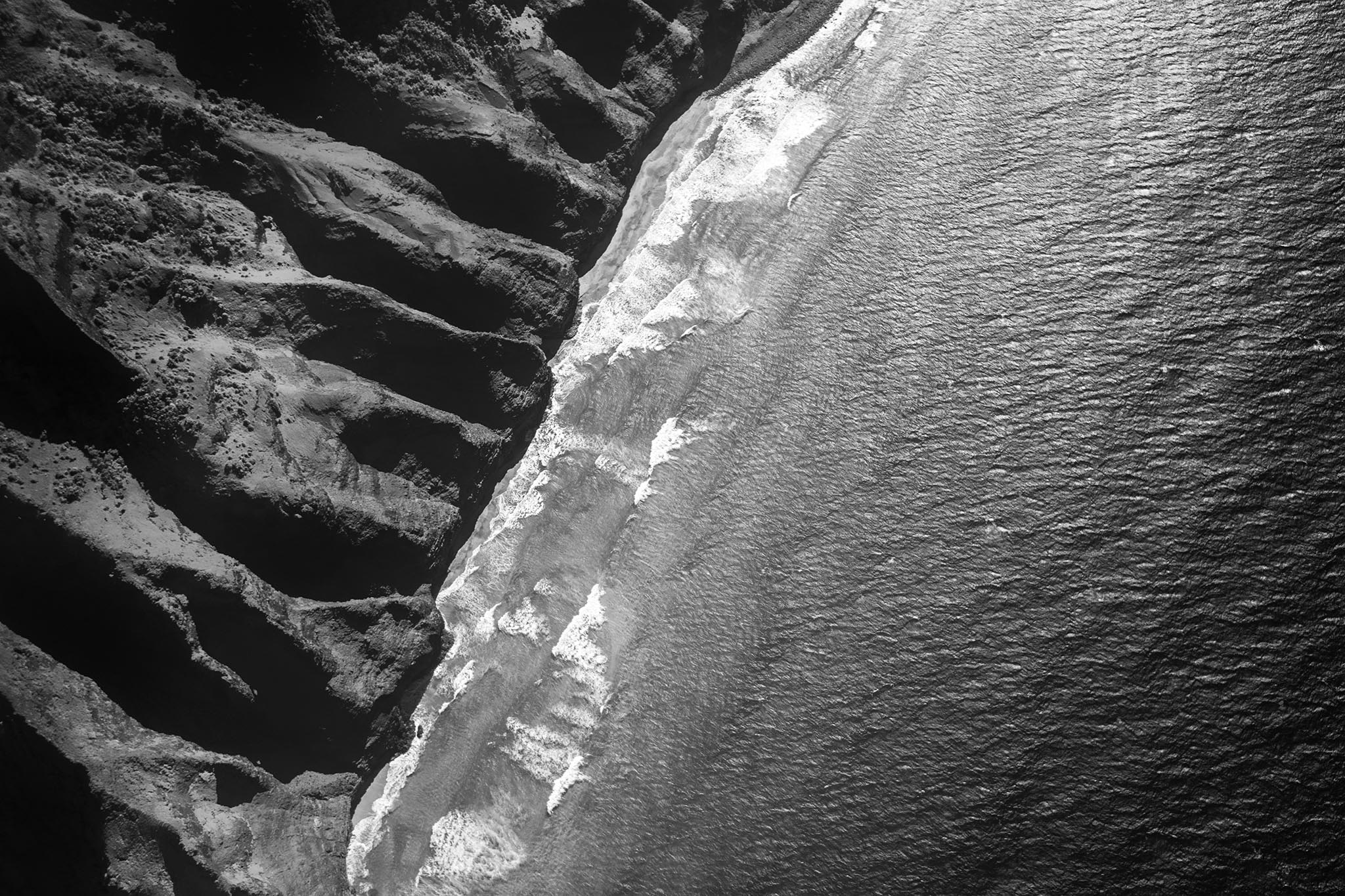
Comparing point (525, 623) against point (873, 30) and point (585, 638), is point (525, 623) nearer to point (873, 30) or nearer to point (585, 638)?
point (585, 638)

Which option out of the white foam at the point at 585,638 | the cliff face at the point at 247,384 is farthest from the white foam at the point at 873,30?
the white foam at the point at 585,638

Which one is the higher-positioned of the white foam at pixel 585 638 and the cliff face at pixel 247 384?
the cliff face at pixel 247 384

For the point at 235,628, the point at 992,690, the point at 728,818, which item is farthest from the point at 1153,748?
the point at 235,628

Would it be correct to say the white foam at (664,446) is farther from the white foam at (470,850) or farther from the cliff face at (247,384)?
the white foam at (470,850)

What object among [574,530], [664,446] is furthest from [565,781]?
[664,446]

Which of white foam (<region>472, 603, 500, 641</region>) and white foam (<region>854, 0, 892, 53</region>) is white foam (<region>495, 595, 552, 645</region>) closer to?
white foam (<region>472, 603, 500, 641</region>)

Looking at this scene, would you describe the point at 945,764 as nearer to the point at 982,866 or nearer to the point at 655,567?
the point at 982,866

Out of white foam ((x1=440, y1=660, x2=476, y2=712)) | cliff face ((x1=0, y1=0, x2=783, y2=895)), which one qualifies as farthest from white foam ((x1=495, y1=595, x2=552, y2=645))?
cliff face ((x1=0, y1=0, x2=783, y2=895))
